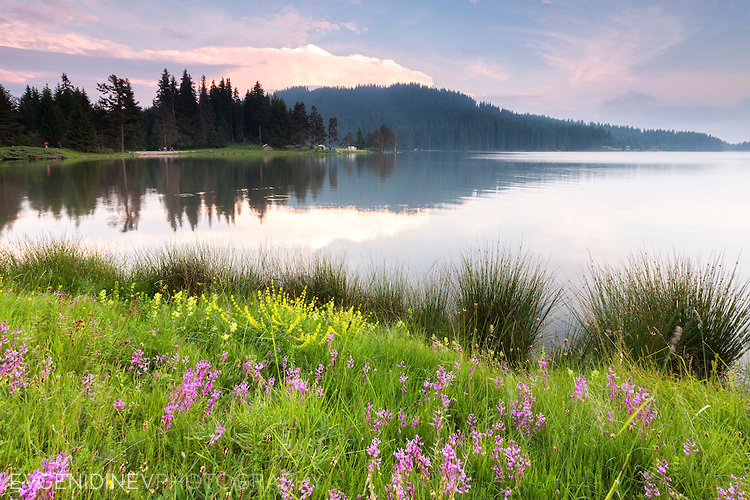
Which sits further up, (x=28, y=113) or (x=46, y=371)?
(x=28, y=113)

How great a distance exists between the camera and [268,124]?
101 m

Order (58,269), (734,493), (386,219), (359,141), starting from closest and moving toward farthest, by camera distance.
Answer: (734,493)
(58,269)
(386,219)
(359,141)

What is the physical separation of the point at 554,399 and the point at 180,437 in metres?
2.59

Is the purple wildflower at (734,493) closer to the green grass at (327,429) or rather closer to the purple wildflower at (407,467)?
the green grass at (327,429)

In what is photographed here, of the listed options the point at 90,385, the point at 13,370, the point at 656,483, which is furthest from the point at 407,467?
the point at 13,370

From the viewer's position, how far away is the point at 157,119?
3418 inches

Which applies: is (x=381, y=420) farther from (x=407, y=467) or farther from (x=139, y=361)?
(x=139, y=361)

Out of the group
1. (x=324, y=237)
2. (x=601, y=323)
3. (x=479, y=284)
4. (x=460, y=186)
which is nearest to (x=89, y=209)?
(x=324, y=237)

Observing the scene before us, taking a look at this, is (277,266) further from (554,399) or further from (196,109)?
(196,109)

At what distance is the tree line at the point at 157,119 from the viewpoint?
6144cm

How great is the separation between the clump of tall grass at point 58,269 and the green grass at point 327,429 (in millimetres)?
4221

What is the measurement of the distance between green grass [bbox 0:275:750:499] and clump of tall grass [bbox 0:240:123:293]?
4.22 metres

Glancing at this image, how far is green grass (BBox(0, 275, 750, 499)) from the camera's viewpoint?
2.06 meters

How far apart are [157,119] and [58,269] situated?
93860mm
